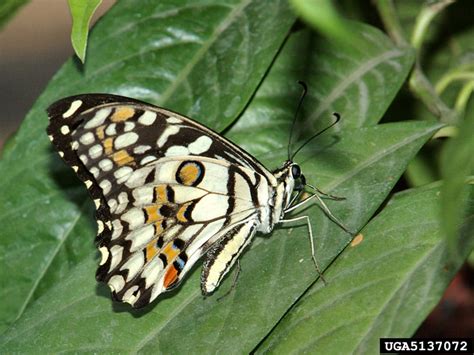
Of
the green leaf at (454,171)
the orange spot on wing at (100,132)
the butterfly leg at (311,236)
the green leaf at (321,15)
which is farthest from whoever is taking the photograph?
the orange spot on wing at (100,132)

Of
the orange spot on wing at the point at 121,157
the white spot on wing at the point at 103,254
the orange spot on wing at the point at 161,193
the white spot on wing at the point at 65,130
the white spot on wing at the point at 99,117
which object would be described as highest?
the white spot on wing at the point at 99,117

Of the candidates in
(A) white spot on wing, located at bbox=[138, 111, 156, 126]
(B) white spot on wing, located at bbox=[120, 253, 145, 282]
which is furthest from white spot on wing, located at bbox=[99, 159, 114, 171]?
(B) white spot on wing, located at bbox=[120, 253, 145, 282]

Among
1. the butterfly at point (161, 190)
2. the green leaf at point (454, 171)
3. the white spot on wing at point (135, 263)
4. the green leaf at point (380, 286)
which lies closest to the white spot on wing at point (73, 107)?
the butterfly at point (161, 190)

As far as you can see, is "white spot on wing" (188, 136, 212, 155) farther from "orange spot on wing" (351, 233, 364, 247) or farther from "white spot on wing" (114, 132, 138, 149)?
"orange spot on wing" (351, 233, 364, 247)

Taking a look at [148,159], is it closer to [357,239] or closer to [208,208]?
[208,208]

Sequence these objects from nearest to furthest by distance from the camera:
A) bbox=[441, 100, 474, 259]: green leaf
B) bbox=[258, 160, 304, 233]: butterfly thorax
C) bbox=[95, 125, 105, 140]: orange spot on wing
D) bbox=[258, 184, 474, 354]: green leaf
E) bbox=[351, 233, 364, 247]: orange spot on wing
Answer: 1. bbox=[441, 100, 474, 259]: green leaf
2. bbox=[258, 184, 474, 354]: green leaf
3. bbox=[351, 233, 364, 247]: orange spot on wing
4. bbox=[95, 125, 105, 140]: orange spot on wing
5. bbox=[258, 160, 304, 233]: butterfly thorax

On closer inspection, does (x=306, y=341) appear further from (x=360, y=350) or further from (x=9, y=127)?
(x=9, y=127)

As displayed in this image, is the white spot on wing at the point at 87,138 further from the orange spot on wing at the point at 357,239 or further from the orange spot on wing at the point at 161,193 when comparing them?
the orange spot on wing at the point at 357,239
